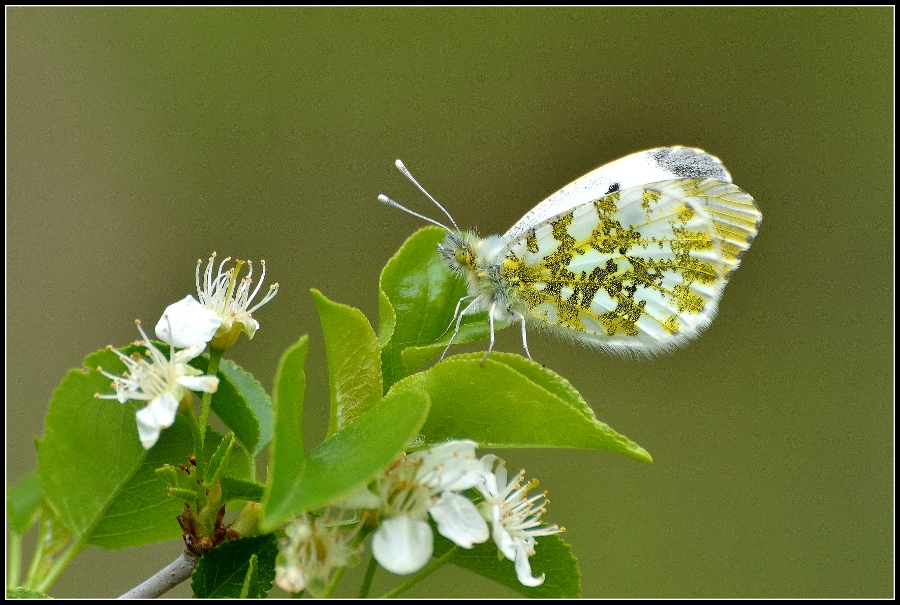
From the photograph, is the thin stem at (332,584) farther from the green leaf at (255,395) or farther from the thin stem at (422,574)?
the green leaf at (255,395)

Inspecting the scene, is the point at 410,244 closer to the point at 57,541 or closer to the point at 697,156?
the point at 57,541

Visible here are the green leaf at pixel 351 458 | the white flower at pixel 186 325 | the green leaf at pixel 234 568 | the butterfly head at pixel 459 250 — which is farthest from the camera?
the butterfly head at pixel 459 250

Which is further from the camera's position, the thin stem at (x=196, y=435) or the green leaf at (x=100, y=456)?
the green leaf at (x=100, y=456)

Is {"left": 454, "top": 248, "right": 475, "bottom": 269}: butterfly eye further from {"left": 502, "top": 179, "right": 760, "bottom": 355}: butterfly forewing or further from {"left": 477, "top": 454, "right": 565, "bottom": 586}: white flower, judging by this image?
{"left": 477, "top": 454, "right": 565, "bottom": 586}: white flower

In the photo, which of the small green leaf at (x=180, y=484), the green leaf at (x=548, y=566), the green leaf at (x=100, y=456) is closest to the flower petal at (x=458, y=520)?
the green leaf at (x=548, y=566)

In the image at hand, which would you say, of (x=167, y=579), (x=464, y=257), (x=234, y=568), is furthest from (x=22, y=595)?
(x=464, y=257)

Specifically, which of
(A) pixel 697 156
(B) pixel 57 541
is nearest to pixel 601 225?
(A) pixel 697 156
